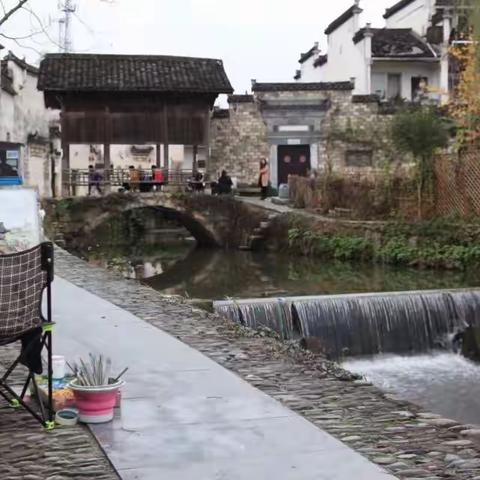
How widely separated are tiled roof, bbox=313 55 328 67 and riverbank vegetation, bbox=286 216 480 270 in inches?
797

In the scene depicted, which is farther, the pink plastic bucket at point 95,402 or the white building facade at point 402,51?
the white building facade at point 402,51

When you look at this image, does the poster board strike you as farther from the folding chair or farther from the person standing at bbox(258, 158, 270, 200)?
the person standing at bbox(258, 158, 270, 200)

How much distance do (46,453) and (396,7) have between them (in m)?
36.8

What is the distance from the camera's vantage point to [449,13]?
108 ft

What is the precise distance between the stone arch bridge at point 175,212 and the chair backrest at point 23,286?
21.7 metres

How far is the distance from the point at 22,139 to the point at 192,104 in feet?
27.7

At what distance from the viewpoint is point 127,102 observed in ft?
93.9

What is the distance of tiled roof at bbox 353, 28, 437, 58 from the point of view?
3394 centimetres

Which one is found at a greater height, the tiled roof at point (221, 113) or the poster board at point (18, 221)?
the tiled roof at point (221, 113)

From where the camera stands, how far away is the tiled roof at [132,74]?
91.9 ft

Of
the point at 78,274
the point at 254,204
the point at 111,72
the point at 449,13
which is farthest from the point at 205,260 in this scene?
the point at 449,13

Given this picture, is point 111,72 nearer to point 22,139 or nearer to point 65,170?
point 65,170

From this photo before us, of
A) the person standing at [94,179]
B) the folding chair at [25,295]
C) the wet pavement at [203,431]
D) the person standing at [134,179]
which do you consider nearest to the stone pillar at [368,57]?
the person standing at [134,179]

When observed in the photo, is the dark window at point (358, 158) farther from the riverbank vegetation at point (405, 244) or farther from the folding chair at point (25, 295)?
the folding chair at point (25, 295)
